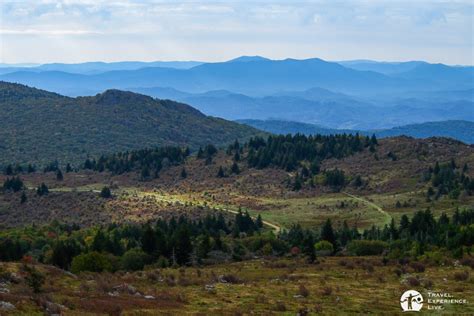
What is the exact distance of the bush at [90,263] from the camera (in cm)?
5150

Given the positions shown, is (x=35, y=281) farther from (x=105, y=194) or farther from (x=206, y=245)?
(x=105, y=194)

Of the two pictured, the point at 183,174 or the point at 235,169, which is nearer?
the point at 235,169

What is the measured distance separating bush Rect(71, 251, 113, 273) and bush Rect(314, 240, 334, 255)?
1008 inches

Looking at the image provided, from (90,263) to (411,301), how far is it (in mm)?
26906

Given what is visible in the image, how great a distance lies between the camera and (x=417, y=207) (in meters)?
112

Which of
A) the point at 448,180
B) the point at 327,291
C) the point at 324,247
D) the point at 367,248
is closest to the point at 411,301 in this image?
the point at 327,291

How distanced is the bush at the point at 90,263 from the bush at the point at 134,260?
5251 mm

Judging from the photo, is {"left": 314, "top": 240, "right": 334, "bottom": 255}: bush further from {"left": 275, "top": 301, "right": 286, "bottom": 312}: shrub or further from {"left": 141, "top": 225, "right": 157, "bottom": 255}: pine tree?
{"left": 275, "top": 301, "right": 286, "bottom": 312}: shrub

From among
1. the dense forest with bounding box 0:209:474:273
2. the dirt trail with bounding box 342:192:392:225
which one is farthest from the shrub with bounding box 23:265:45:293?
the dirt trail with bounding box 342:192:392:225

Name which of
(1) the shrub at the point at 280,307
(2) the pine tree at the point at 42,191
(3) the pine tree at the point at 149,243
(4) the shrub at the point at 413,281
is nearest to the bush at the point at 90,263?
(3) the pine tree at the point at 149,243

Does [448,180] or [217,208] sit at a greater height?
[448,180]

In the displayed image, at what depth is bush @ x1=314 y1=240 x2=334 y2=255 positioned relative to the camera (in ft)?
228

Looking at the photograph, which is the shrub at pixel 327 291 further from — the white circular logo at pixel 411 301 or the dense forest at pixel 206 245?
the dense forest at pixel 206 245

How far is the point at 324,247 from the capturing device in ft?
233
